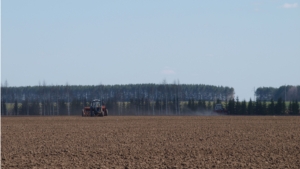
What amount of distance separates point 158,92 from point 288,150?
11462 cm

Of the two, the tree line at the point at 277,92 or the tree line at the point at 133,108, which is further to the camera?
the tree line at the point at 277,92

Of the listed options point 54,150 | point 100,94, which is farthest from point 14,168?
point 100,94

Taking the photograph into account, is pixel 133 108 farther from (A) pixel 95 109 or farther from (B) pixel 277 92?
(A) pixel 95 109

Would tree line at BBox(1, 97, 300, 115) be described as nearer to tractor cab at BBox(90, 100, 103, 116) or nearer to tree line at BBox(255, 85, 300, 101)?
tree line at BBox(255, 85, 300, 101)

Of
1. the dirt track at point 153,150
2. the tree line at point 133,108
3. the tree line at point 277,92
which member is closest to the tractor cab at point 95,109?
the dirt track at point 153,150

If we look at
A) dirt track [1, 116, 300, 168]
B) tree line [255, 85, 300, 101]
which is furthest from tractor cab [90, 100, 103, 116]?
tree line [255, 85, 300, 101]

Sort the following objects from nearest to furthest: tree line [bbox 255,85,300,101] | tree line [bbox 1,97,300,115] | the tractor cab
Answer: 1. the tractor cab
2. tree line [bbox 1,97,300,115]
3. tree line [bbox 255,85,300,101]

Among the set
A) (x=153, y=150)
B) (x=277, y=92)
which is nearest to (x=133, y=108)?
(x=277, y=92)

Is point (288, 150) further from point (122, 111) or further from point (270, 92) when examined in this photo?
point (270, 92)

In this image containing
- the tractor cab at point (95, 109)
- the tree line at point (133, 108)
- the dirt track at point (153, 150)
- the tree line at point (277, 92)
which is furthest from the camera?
the tree line at point (277, 92)

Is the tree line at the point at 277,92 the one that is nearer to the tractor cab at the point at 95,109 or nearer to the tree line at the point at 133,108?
the tree line at the point at 133,108

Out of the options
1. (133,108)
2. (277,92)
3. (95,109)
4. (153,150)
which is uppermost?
(277,92)

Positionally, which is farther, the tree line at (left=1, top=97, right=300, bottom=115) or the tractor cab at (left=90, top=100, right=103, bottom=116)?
the tree line at (left=1, top=97, right=300, bottom=115)

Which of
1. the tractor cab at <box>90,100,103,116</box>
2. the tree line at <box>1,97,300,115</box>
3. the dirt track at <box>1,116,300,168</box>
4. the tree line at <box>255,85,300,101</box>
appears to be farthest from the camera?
the tree line at <box>255,85,300,101</box>
